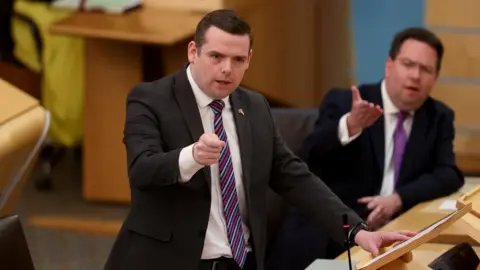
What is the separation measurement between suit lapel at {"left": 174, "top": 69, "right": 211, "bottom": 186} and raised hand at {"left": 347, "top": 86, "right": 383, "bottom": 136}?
0.89m

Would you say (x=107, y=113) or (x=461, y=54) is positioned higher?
(x=461, y=54)

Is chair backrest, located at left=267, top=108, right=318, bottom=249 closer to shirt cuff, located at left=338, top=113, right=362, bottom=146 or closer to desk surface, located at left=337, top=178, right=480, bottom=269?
shirt cuff, located at left=338, top=113, right=362, bottom=146

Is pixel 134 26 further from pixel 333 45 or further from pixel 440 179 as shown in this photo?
pixel 440 179

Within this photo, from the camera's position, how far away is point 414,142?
3.66m

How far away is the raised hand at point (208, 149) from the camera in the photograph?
2326mm

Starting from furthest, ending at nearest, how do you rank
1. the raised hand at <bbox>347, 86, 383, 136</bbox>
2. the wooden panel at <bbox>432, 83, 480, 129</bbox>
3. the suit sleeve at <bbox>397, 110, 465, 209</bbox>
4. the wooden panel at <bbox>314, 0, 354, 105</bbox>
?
the wooden panel at <bbox>314, 0, 354, 105</bbox>
the wooden panel at <bbox>432, 83, 480, 129</bbox>
the suit sleeve at <bbox>397, 110, 465, 209</bbox>
the raised hand at <bbox>347, 86, 383, 136</bbox>

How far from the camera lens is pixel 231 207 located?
2668mm

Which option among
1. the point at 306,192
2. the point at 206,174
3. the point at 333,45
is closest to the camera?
the point at 206,174

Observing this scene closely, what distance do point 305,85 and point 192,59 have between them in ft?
Answer: 11.6

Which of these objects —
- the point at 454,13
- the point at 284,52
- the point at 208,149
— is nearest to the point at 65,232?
the point at 284,52

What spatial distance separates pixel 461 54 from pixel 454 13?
0.75ft

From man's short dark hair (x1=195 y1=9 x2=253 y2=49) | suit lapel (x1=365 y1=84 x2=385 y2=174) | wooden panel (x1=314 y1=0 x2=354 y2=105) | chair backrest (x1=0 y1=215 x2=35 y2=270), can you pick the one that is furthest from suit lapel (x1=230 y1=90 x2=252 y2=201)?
wooden panel (x1=314 y1=0 x2=354 y2=105)

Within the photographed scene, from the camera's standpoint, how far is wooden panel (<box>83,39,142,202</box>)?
17.1ft

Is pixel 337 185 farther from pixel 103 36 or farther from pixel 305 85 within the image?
pixel 305 85
